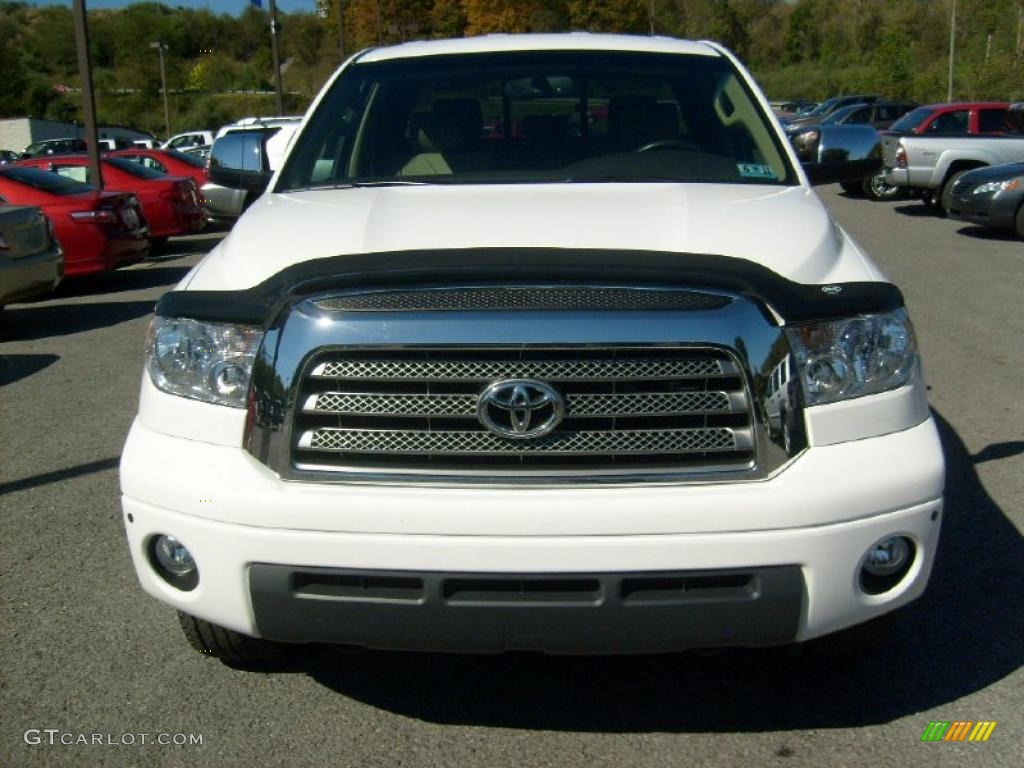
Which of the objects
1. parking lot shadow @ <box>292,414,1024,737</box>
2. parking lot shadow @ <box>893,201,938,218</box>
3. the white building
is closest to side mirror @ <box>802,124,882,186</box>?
parking lot shadow @ <box>292,414,1024,737</box>

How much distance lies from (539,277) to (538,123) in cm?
180

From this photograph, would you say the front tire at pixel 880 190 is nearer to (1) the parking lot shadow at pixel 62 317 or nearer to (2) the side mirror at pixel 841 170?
(1) the parking lot shadow at pixel 62 317

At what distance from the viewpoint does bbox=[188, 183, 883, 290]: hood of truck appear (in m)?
3.25

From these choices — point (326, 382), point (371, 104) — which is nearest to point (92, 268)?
point (371, 104)

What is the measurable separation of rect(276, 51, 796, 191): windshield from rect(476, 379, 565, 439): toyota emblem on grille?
1497mm

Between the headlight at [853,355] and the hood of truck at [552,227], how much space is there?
0.18m

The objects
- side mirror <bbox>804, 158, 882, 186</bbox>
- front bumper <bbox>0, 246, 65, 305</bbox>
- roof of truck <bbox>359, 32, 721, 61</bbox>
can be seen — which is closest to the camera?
side mirror <bbox>804, 158, 882, 186</bbox>

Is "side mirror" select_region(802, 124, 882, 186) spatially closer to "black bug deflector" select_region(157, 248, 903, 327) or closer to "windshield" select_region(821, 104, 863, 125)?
"black bug deflector" select_region(157, 248, 903, 327)

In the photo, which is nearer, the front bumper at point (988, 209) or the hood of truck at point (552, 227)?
the hood of truck at point (552, 227)

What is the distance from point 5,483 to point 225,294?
3202mm

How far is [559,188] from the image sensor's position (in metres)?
4.00

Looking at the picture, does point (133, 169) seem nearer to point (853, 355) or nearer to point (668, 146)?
point (668, 146)

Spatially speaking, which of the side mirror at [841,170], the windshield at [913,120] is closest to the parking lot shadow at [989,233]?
the windshield at [913,120]

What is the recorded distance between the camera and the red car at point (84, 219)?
12883mm
